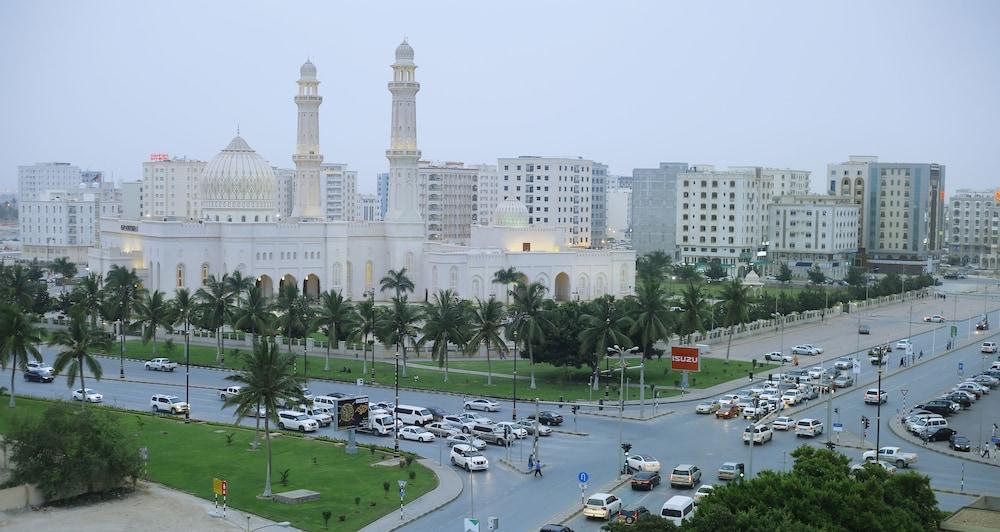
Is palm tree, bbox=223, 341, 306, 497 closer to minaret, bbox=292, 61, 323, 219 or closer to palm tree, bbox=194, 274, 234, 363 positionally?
palm tree, bbox=194, 274, 234, 363

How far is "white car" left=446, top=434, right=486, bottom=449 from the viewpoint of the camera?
56.9 m

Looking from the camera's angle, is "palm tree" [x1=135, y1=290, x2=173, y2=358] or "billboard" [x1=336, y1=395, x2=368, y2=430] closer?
"billboard" [x1=336, y1=395, x2=368, y2=430]

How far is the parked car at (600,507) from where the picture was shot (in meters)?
45.7

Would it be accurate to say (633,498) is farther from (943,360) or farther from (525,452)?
(943,360)

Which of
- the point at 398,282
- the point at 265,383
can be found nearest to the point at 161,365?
the point at 398,282

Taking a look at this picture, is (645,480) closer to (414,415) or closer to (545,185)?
(414,415)

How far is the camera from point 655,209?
620 feet

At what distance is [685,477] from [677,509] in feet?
20.2

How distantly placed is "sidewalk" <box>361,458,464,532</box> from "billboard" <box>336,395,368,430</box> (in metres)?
4.01

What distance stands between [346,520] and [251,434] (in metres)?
15.8

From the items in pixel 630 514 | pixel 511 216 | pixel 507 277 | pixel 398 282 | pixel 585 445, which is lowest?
pixel 585 445

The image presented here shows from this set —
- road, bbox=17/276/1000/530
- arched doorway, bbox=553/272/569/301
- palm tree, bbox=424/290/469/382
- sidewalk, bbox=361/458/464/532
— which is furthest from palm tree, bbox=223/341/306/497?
→ arched doorway, bbox=553/272/569/301

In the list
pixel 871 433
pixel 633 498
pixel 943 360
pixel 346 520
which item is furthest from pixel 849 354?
pixel 346 520

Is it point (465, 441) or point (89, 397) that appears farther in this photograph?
point (89, 397)
